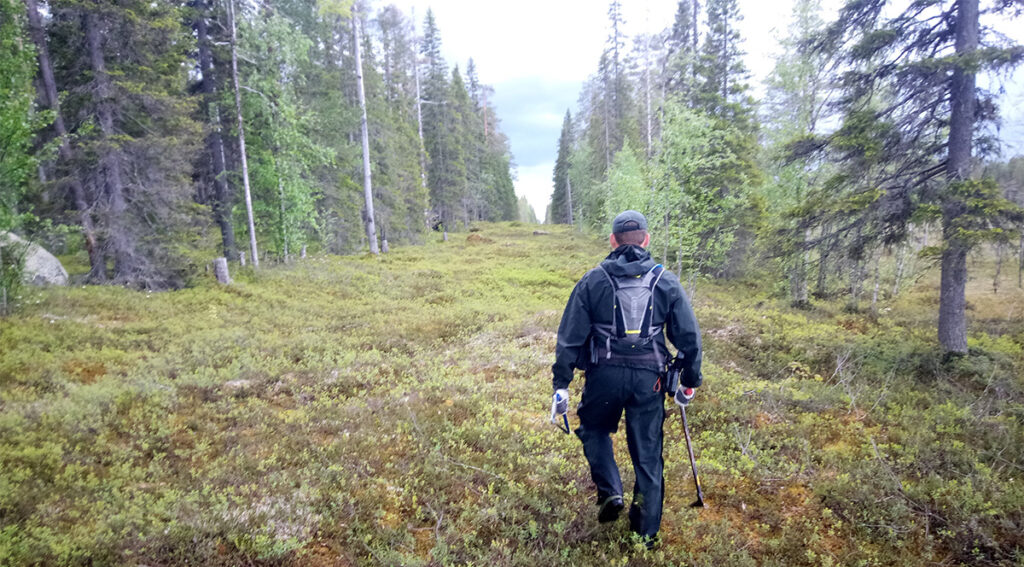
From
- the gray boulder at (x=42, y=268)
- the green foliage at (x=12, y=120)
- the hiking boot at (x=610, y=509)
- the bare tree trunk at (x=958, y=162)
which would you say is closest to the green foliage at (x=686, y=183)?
the bare tree trunk at (x=958, y=162)

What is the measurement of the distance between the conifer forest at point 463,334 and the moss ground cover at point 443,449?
45 mm

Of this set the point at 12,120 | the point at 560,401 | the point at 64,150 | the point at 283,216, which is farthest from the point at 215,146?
the point at 560,401

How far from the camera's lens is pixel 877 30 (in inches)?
369

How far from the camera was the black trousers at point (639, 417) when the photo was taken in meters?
3.87

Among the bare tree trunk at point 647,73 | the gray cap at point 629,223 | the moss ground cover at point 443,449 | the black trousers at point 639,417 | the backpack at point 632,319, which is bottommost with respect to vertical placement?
the moss ground cover at point 443,449

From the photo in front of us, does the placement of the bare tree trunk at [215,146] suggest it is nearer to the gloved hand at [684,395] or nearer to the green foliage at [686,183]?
the green foliage at [686,183]

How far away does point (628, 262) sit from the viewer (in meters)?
3.98

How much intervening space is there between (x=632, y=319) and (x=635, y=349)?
0.25 m

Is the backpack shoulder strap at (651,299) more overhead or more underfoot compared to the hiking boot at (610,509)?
more overhead

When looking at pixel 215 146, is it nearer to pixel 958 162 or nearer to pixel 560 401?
pixel 560 401

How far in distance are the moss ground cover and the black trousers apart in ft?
1.17

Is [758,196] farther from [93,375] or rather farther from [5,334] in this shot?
[5,334]

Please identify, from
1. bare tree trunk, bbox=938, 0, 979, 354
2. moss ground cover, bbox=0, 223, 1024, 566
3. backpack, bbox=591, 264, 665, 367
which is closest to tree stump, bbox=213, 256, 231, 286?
moss ground cover, bbox=0, 223, 1024, 566

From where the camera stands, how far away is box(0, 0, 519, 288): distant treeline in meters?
13.3
